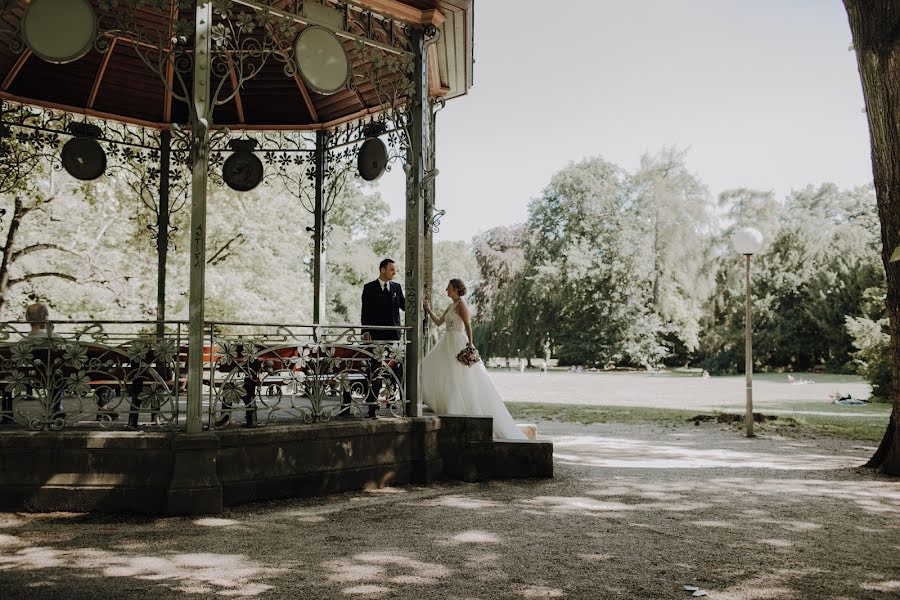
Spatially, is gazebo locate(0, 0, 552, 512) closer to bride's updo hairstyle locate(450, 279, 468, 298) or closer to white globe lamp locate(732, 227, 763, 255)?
bride's updo hairstyle locate(450, 279, 468, 298)

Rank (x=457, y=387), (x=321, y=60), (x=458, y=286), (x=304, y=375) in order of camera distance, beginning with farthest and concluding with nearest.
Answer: (x=458, y=286), (x=457, y=387), (x=304, y=375), (x=321, y=60)

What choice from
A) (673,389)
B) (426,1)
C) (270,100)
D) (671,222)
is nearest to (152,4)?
(426,1)

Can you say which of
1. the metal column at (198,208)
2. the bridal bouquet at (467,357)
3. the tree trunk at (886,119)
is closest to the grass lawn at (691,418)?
the tree trunk at (886,119)

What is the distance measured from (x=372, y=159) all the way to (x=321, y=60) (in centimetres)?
256

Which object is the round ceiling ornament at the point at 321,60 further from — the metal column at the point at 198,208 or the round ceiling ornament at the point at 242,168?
the round ceiling ornament at the point at 242,168

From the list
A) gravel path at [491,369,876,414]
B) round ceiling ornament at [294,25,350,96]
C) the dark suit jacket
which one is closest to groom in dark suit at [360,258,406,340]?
the dark suit jacket

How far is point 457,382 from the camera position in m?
8.67

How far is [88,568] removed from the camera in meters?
4.73

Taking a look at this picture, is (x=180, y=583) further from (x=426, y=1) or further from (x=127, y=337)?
(x=426, y=1)

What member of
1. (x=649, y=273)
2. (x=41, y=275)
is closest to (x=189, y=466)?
(x=41, y=275)

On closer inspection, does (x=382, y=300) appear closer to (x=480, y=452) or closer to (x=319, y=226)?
(x=480, y=452)

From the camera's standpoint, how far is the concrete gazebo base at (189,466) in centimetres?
629

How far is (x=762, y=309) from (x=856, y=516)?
38.5 m

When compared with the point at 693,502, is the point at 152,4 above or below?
above
